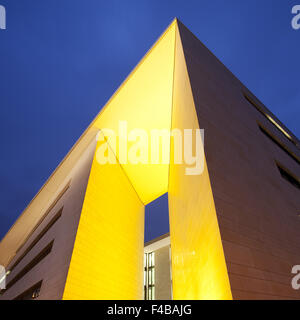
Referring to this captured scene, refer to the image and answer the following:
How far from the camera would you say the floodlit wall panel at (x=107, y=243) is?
6262 millimetres

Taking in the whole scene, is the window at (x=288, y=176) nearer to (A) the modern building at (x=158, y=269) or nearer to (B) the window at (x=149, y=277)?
(A) the modern building at (x=158, y=269)

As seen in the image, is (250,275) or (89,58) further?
(89,58)

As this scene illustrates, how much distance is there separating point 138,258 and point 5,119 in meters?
60.2

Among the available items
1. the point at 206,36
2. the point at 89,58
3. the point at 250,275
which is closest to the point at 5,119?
the point at 89,58

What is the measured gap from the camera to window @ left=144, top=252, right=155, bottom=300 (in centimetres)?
1578

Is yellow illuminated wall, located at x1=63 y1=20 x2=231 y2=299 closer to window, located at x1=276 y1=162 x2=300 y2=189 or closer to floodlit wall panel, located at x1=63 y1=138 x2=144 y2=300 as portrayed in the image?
floodlit wall panel, located at x1=63 y1=138 x2=144 y2=300

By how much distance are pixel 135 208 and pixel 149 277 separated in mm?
8526

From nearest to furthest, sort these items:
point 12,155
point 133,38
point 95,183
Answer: point 95,183 → point 12,155 → point 133,38

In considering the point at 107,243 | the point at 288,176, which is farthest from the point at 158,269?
the point at 288,176

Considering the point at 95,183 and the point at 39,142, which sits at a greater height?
the point at 39,142

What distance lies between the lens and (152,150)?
32.1 feet

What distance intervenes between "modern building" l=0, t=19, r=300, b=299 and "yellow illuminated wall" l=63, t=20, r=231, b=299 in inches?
1.4

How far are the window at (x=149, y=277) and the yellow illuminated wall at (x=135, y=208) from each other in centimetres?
738

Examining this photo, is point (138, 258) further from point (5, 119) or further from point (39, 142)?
point (39, 142)
